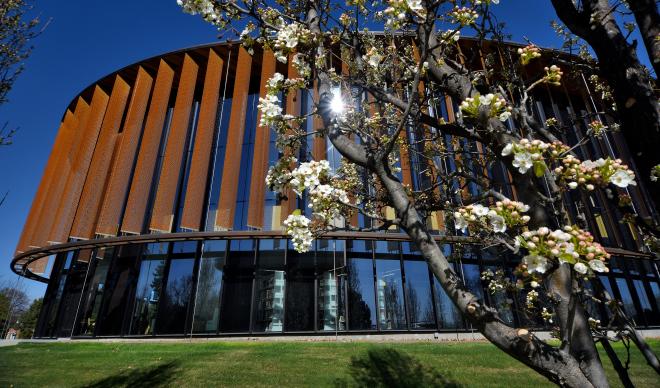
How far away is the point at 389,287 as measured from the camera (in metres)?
16.1

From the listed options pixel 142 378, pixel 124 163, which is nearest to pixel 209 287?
pixel 142 378

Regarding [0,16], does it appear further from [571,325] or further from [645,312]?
[645,312]

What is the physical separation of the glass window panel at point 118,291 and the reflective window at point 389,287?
11.9 metres

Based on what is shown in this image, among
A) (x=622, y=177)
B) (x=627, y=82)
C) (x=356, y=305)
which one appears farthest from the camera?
(x=356, y=305)

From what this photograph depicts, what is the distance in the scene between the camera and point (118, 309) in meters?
16.5

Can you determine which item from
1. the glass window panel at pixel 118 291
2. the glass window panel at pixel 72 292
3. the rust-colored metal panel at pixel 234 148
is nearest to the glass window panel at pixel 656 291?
the rust-colored metal panel at pixel 234 148

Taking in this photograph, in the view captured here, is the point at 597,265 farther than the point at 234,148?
No

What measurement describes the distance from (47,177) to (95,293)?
13.3 meters

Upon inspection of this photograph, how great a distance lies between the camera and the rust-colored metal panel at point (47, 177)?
2334 cm

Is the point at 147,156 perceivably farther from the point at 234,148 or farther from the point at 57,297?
the point at 57,297

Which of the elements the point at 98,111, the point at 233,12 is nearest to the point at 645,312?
the point at 233,12

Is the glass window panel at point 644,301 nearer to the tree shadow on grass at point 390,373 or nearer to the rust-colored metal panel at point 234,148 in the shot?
the tree shadow on grass at point 390,373

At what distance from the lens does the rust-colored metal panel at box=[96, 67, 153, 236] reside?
709 inches

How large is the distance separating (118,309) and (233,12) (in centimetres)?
1740
